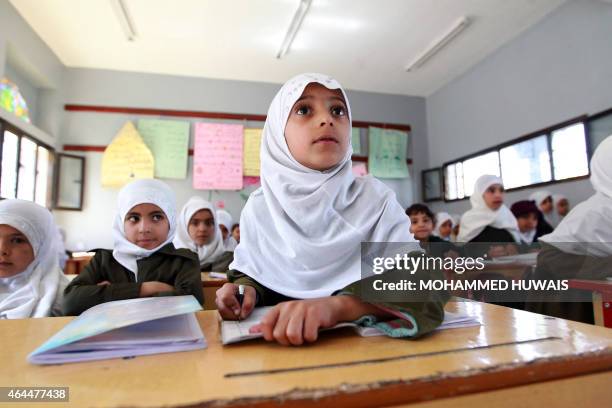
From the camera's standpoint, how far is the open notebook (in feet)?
1.55

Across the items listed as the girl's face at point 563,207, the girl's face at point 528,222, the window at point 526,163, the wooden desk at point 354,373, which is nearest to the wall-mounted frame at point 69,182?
the wooden desk at point 354,373

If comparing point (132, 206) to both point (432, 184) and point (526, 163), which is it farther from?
point (432, 184)

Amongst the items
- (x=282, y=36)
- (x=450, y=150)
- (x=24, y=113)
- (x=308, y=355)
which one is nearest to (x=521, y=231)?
(x=450, y=150)

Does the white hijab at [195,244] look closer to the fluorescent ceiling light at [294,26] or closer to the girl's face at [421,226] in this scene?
the girl's face at [421,226]

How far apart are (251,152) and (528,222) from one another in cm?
326

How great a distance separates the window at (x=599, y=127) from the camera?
296cm

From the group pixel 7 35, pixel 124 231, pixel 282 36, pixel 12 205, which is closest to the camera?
pixel 12 205

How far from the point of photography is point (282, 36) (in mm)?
3859

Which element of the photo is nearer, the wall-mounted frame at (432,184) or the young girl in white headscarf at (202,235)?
the young girl in white headscarf at (202,235)

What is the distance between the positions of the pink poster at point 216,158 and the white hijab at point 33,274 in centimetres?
317

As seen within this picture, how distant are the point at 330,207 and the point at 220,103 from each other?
4421mm

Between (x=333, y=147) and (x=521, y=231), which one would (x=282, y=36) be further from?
(x=333, y=147)

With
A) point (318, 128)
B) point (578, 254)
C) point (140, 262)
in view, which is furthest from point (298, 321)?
point (578, 254)

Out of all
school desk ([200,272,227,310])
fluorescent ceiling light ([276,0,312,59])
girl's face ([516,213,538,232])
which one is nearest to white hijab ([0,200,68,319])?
school desk ([200,272,227,310])
